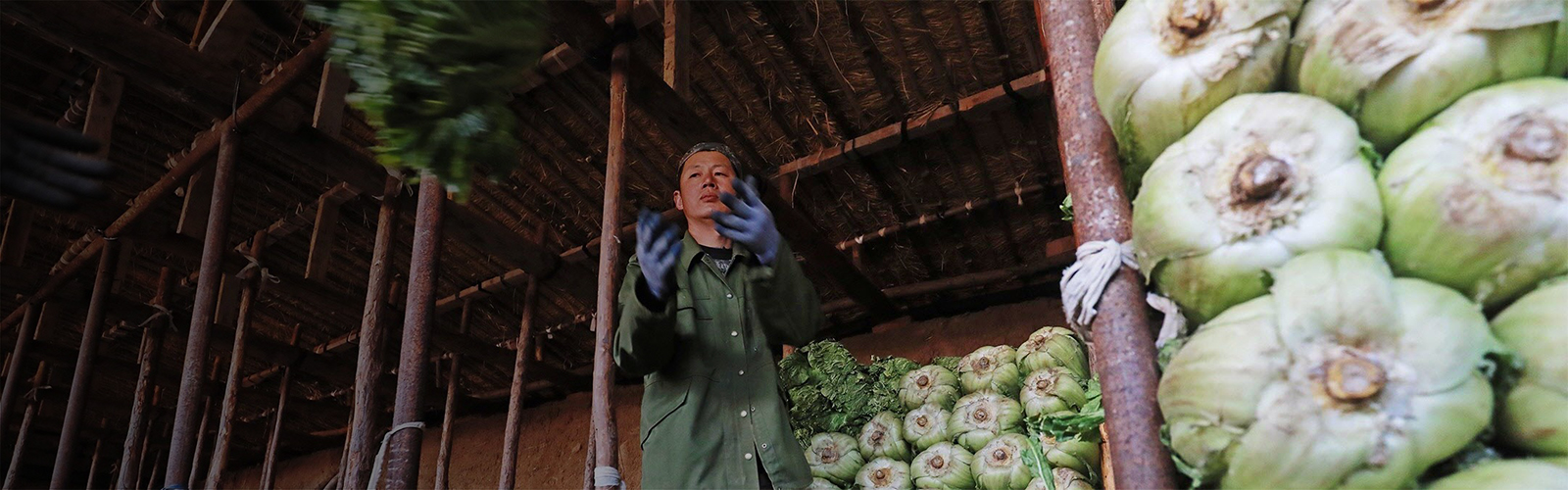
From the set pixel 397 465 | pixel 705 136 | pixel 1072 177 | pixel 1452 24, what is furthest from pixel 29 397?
pixel 1452 24

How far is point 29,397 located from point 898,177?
8839 mm

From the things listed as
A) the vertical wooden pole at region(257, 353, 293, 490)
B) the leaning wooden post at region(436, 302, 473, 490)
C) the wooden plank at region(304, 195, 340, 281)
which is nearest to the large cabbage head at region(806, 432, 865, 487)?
the wooden plank at region(304, 195, 340, 281)

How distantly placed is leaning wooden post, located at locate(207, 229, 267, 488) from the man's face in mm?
4158

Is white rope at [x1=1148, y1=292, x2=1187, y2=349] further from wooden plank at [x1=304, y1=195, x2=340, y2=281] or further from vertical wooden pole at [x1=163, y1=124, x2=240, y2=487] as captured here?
wooden plank at [x1=304, y1=195, x2=340, y2=281]

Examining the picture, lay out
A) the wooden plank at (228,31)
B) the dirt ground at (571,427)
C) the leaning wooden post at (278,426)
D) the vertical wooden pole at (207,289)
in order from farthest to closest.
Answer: the leaning wooden post at (278,426), the dirt ground at (571,427), the vertical wooden pole at (207,289), the wooden plank at (228,31)

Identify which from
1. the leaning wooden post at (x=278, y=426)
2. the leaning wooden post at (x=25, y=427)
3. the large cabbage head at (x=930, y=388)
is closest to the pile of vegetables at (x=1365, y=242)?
the large cabbage head at (x=930, y=388)

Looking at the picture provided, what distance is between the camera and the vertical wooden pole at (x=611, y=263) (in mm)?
3160

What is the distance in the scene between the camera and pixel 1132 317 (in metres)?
1.59

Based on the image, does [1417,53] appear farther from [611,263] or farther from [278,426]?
[278,426]

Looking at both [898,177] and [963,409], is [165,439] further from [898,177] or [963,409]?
[963,409]

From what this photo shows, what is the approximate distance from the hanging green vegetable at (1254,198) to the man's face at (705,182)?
1.90 meters

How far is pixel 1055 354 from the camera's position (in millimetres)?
3684

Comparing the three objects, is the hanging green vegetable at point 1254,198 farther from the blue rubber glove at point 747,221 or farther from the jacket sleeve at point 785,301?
the jacket sleeve at point 785,301

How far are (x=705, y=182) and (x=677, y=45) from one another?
1341 millimetres
